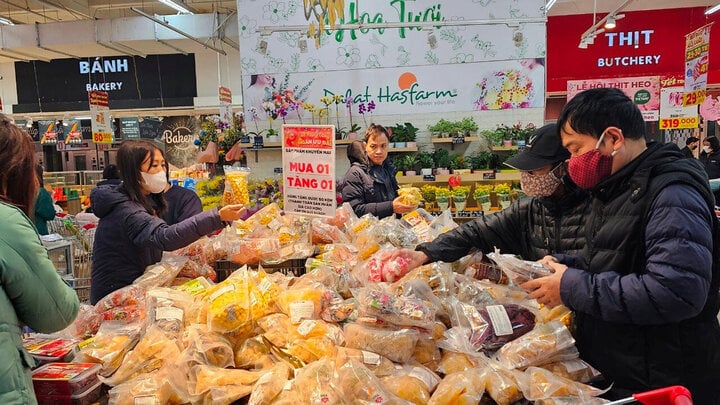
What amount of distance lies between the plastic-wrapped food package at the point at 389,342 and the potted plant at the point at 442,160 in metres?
5.59

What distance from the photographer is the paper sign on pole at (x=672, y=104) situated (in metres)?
10.1

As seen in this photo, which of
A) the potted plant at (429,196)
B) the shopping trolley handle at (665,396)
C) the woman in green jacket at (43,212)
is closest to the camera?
the shopping trolley handle at (665,396)

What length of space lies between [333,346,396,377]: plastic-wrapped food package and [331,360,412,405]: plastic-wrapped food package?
5 cm

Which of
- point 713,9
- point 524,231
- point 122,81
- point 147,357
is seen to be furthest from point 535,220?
point 122,81

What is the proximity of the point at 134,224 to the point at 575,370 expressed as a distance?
6.91 ft

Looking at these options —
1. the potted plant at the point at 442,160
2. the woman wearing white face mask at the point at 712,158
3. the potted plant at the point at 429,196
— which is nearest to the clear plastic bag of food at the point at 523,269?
the potted plant at the point at 429,196

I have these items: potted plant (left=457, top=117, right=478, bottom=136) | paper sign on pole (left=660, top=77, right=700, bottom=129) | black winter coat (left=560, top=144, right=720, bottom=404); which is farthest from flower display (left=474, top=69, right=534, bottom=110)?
black winter coat (left=560, top=144, right=720, bottom=404)

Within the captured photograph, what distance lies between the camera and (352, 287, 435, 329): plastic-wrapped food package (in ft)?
5.12

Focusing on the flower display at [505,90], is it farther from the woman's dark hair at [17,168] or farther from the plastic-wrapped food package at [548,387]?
the woman's dark hair at [17,168]

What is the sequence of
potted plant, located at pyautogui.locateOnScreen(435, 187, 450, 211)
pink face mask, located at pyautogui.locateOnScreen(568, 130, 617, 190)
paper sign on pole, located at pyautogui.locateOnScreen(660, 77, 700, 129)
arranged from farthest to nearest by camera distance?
paper sign on pole, located at pyautogui.locateOnScreen(660, 77, 700, 129) < potted plant, located at pyautogui.locateOnScreen(435, 187, 450, 211) < pink face mask, located at pyautogui.locateOnScreen(568, 130, 617, 190)

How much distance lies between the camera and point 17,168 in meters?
1.46

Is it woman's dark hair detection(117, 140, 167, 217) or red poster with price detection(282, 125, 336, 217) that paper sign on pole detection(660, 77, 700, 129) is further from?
woman's dark hair detection(117, 140, 167, 217)

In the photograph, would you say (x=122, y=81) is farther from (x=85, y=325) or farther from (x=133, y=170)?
(x=85, y=325)

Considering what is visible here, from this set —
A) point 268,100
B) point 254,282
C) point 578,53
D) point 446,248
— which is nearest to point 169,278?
point 254,282
